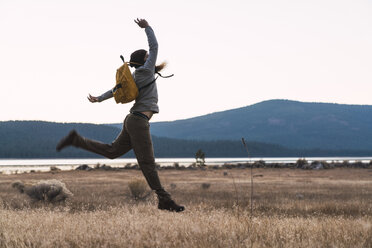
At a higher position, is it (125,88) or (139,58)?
(139,58)

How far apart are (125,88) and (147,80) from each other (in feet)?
1.15

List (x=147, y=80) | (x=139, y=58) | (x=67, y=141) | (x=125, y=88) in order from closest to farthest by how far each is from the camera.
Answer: (x=67, y=141), (x=125, y=88), (x=147, y=80), (x=139, y=58)

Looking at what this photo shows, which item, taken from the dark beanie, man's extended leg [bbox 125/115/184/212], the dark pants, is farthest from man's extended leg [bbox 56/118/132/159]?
the dark beanie

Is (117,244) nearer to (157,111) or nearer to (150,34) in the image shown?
(157,111)

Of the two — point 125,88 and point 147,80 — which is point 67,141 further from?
point 147,80

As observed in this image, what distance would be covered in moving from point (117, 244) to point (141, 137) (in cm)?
167

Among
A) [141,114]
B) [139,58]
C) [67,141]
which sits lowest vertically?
[67,141]

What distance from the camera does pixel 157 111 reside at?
6102 millimetres

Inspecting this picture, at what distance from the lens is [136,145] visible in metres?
6.17

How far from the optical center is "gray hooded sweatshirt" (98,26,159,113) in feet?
19.5

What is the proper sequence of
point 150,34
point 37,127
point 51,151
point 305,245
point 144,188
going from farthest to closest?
point 37,127 → point 51,151 → point 144,188 → point 150,34 → point 305,245

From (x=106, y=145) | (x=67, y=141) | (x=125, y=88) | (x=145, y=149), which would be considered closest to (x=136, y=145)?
(x=145, y=149)

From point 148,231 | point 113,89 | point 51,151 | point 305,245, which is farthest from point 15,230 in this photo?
point 51,151

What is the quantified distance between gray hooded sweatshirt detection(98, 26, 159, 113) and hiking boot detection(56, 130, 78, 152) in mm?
869
